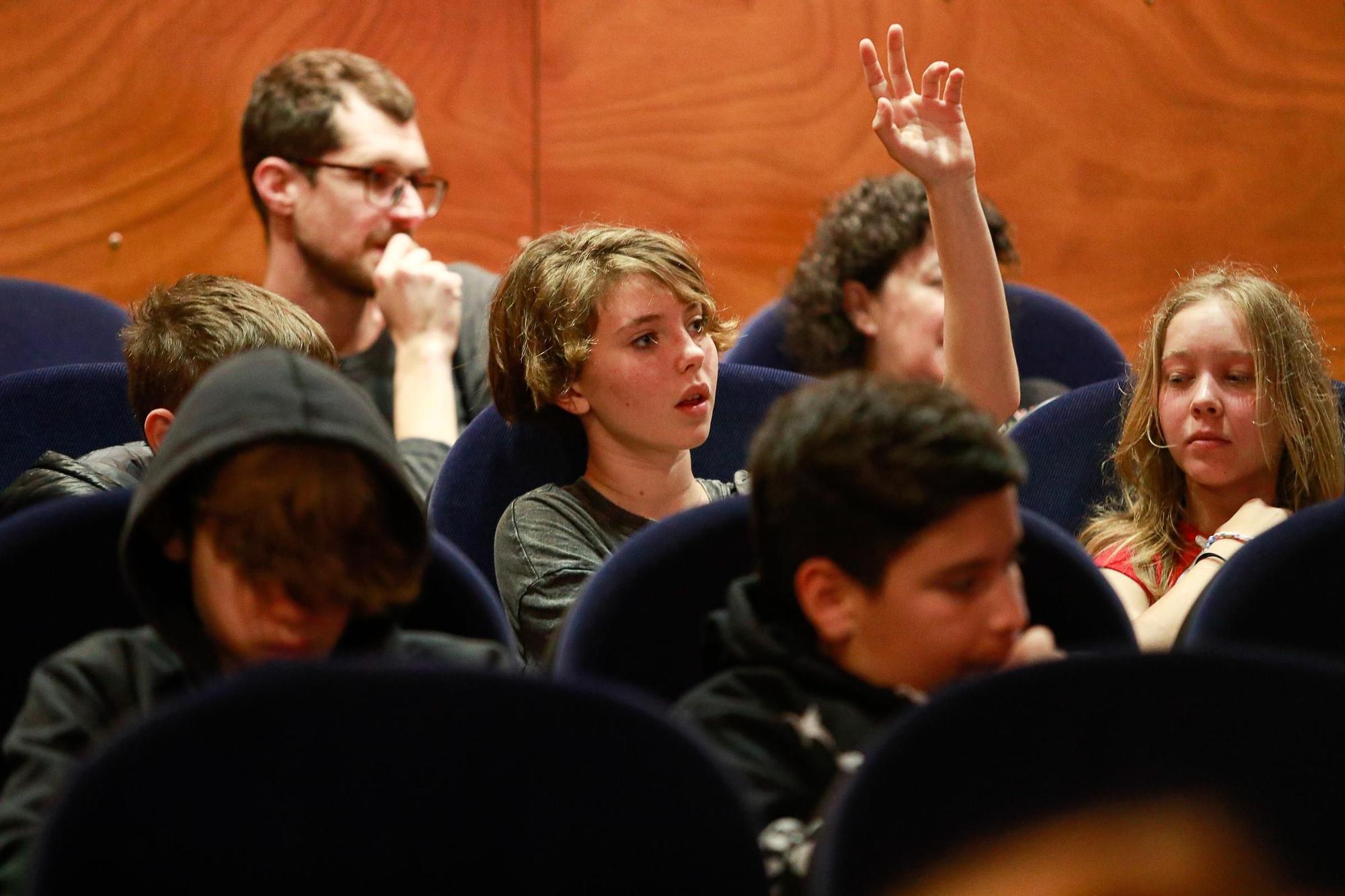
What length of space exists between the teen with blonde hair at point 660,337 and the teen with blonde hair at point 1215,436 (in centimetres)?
19

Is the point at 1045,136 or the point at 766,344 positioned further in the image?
the point at 1045,136

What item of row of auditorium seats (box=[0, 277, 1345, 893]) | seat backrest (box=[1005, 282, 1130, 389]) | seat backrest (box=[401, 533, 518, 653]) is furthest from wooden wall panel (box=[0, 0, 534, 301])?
row of auditorium seats (box=[0, 277, 1345, 893])

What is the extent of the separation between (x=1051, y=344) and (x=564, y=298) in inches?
45.0

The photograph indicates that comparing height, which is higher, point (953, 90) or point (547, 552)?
point (953, 90)

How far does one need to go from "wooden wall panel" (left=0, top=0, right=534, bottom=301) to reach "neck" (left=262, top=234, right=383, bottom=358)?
1.56 feet

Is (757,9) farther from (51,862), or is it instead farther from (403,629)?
(51,862)

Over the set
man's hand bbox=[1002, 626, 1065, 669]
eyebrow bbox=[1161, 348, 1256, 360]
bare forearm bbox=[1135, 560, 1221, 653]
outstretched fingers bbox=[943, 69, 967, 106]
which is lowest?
bare forearm bbox=[1135, 560, 1221, 653]

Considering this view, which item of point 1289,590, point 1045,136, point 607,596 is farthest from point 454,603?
point 1045,136

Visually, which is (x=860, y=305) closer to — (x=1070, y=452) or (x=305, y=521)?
(x=1070, y=452)

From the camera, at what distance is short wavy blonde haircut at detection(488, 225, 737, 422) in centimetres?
189

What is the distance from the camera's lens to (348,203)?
2756mm

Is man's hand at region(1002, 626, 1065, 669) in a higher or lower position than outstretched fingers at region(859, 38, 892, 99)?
lower

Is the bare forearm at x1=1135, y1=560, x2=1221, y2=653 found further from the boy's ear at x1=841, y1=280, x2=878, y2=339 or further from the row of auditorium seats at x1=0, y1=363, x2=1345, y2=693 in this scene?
the boy's ear at x1=841, y1=280, x2=878, y2=339

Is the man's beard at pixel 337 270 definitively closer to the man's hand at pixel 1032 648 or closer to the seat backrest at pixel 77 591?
the seat backrest at pixel 77 591
